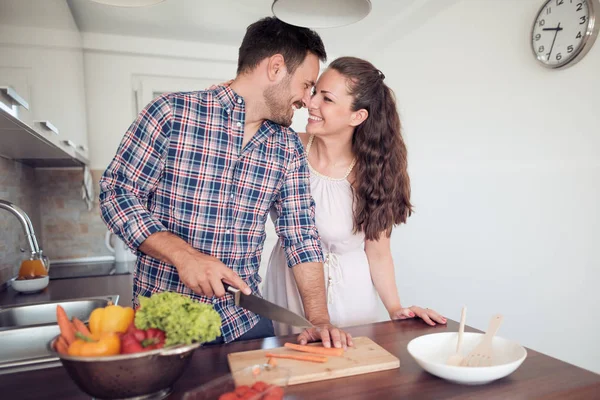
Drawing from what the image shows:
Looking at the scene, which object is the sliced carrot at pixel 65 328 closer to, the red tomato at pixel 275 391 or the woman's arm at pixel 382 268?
the red tomato at pixel 275 391

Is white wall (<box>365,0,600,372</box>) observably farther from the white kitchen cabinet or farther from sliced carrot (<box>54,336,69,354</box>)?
the white kitchen cabinet

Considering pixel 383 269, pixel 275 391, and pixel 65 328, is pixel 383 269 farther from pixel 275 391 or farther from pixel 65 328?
pixel 65 328

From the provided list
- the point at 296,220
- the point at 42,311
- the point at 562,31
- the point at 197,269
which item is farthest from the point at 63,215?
the point at 562,31

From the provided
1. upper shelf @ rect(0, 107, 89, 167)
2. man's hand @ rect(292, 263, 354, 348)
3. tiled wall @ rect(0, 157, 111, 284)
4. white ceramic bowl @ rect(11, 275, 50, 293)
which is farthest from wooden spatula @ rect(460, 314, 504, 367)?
tiled wall @ rect(0, 157, 111, 284)

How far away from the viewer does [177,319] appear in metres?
0.65

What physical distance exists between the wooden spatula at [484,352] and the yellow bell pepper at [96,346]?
0.70 metres

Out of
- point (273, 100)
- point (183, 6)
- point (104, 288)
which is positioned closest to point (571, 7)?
point (273, 100)

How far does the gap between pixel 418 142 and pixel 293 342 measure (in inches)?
92.0

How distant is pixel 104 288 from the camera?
215 centimetres

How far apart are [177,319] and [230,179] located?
0.69 meters

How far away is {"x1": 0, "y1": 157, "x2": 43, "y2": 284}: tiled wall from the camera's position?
6.66 ft

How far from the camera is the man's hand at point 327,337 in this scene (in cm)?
99

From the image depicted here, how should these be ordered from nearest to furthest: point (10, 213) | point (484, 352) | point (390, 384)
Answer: point (390, 384)
point (484, 352)
point (10, 213)

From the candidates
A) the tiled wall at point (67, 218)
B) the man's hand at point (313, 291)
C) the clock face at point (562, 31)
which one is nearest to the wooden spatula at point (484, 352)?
the man's hand at point (313, 291)
